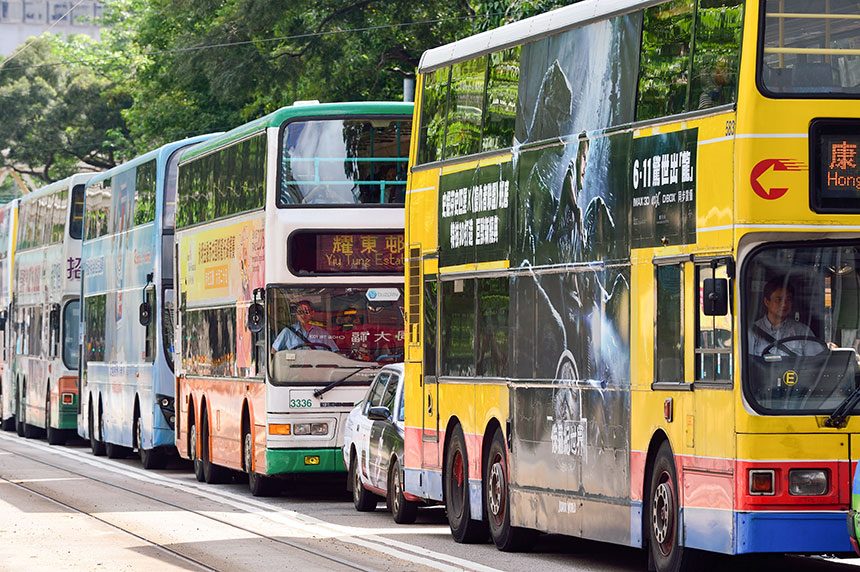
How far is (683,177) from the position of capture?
45.2 ft

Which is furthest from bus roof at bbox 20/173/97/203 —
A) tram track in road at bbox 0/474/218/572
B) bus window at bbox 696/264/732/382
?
bus window at bbox 696/264/732/382

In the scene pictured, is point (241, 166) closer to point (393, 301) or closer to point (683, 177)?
point (393, 301)

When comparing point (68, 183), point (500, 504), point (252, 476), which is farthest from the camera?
point (68, 183)

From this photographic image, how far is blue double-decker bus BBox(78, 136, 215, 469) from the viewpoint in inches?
1248

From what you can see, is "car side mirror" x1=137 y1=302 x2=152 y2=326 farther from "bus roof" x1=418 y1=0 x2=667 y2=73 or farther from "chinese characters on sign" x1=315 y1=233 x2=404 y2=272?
"bus roof" x1=418 y1=0 x2=667 y2=73

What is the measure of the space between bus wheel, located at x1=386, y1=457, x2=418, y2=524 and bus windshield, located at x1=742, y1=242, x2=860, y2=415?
26.7ft

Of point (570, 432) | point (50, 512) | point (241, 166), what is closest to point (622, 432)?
point (570, 432)

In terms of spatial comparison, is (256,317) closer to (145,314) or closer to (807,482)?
(145,314)

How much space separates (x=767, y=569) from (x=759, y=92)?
4.50 meters

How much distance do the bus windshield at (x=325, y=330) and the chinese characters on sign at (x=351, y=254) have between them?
23 cm

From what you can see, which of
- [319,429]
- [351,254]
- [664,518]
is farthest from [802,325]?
[319,429]

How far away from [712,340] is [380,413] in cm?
819

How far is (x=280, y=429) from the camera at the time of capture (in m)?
24.2

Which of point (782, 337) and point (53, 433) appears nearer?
point (782, 337)
